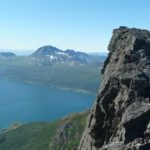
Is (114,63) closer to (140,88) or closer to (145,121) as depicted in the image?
(140,88)

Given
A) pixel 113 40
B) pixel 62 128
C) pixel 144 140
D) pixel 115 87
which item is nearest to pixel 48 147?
pixel 62 128

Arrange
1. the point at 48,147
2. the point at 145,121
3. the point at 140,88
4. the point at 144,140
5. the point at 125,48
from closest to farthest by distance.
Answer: the point at 144,140, the point at 145,121, the point at 140,88, the point at 125,48, the point at 48,147

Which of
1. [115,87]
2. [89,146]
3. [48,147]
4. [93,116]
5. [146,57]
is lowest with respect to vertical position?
[48,147]

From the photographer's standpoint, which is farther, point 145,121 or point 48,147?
point 48,147

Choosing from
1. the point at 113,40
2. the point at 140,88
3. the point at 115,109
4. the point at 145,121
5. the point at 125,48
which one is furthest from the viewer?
the point at 113,40

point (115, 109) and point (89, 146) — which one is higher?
point (115, 109)

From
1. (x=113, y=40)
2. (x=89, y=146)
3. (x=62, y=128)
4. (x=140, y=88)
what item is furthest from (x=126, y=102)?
(x=62, y=128)
